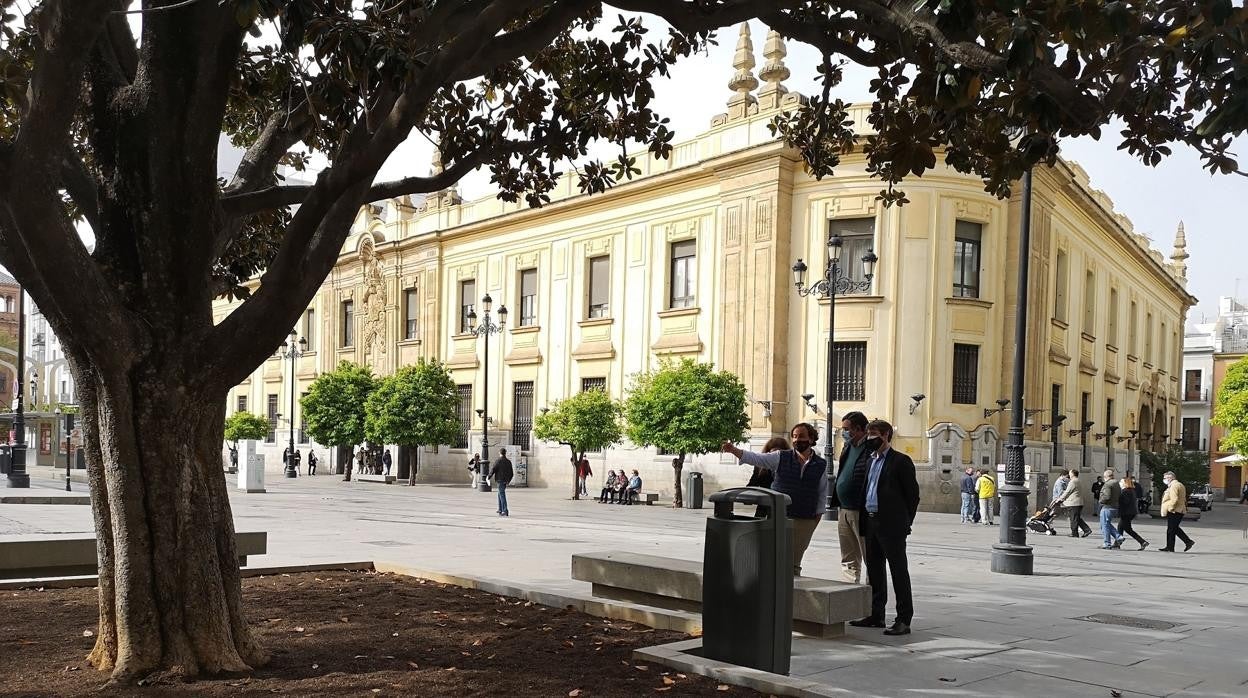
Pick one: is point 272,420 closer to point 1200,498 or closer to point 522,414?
point 522,414

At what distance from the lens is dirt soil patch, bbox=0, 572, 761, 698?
5215 mm

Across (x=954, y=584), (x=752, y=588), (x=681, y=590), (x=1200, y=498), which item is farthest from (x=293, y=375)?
(x=752, y=588)

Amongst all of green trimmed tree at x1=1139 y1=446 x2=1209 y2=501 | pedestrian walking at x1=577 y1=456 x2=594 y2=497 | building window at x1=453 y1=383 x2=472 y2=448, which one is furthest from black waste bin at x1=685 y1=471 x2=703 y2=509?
green trimmed tree at x1=1139 y1=446 x2=1209 y2=501

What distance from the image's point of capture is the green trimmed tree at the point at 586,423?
3278cm

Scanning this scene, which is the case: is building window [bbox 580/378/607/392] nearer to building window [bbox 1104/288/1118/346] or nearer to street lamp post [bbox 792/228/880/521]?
street lamp post [bbox 792/228/880/521]

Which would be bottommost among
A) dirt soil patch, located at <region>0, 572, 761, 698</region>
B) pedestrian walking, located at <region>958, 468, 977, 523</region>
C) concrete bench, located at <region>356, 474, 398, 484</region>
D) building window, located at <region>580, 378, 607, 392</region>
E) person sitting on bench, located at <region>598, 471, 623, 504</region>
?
concrete bench, located at <region>356, 474, 398, 484</region>

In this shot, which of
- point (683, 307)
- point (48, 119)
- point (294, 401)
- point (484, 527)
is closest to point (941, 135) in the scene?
point (48, 119)

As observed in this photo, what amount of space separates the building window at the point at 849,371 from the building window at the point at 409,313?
70.3 feet

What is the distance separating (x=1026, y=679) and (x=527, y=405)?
112ft

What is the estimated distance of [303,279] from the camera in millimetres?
5609

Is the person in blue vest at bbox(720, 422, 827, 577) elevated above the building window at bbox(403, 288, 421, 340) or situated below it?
below

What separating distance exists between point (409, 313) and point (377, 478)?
7.73 meters

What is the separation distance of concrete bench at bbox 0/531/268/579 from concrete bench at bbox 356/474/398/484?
33140 millimetres

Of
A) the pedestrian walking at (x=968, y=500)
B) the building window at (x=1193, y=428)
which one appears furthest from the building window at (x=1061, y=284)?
the building window at (x=1193, y=428)
